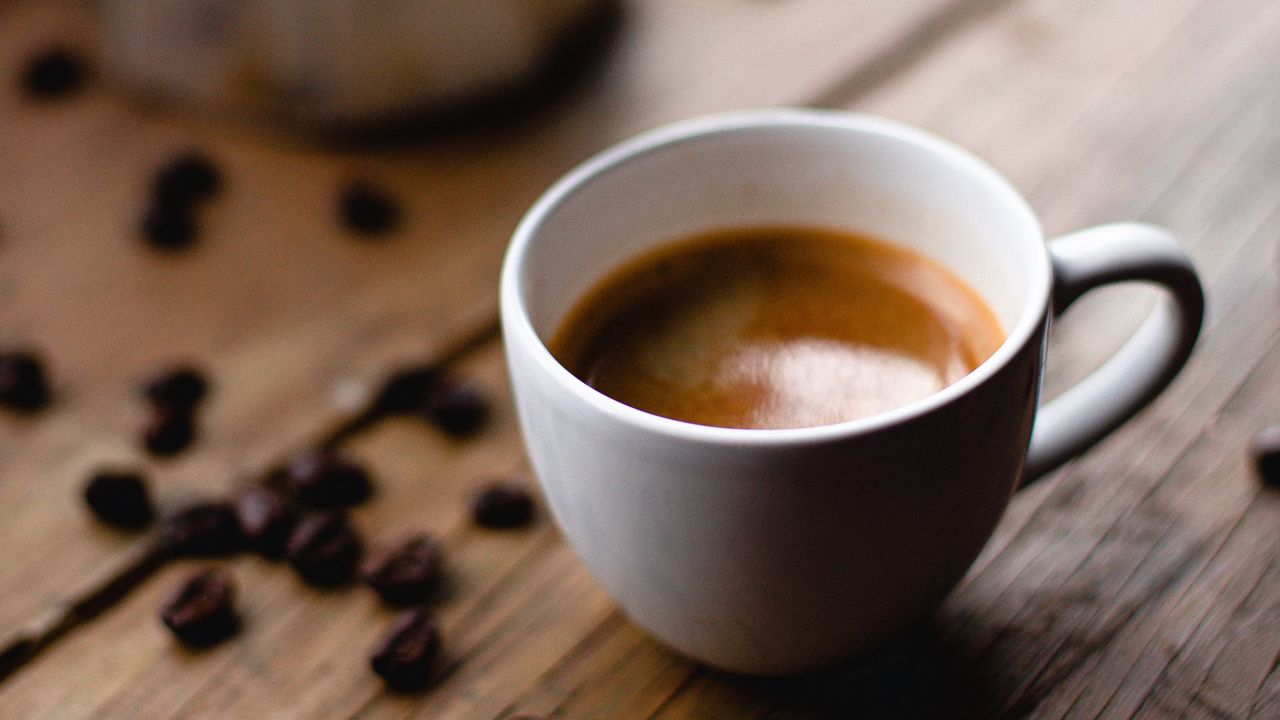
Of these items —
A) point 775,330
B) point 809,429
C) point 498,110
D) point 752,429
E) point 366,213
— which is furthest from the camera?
point 498,110

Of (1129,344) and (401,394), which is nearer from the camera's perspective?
(1129,344)

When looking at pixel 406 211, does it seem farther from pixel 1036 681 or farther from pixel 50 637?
pixel 1036 681

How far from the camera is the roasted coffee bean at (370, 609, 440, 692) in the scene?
26.8 inches

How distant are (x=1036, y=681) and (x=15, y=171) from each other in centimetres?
110

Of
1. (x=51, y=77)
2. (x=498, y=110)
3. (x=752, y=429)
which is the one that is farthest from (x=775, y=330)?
(x=51, y=77)

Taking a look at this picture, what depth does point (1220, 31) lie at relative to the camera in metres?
1.15

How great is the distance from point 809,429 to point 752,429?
0.43 feet

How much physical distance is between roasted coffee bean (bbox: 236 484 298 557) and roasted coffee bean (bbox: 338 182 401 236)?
338 millimetres

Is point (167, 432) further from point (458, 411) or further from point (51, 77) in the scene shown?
point (51, 77)

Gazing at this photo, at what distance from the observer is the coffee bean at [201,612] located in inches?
28.6

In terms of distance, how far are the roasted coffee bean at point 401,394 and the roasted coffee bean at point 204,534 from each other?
148 millimetres

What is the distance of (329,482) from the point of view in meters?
0.81

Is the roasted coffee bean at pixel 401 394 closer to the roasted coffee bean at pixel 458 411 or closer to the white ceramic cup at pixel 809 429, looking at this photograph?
the roasted coffee bean at pixel 458 411

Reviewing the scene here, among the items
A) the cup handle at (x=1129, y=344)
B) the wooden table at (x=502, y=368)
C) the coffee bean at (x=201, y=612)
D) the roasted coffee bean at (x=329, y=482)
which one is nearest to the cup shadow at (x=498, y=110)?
the wooden table at (x=502, y=368)
